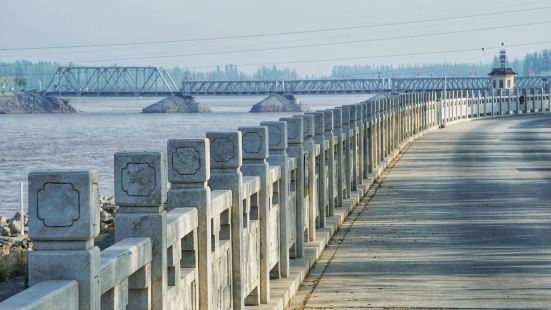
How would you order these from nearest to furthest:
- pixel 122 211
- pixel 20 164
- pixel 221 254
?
pixel 122 211 → pixel 221 254 → pixel 20 164

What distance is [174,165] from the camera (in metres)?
8.53

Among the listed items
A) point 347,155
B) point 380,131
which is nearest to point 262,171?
point 347,155

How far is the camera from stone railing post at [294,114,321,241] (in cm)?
1590

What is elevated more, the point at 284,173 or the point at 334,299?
the point at 284,173

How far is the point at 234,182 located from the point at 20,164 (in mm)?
69719

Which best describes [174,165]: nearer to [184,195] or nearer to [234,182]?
[184,195]

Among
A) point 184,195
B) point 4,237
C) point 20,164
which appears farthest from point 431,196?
point 20,164

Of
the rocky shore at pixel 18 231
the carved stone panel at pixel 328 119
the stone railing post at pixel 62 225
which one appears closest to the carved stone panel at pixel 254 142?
the stone railing post at pixel 62 225

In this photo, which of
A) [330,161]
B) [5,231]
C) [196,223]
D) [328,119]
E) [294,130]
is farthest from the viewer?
[5,231]

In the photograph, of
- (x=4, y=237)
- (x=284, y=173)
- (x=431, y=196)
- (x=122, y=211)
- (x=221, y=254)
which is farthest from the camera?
(x=4, y=237)

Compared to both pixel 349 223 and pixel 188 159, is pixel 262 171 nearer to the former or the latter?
pixel 188 159

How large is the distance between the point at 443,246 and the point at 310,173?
1.82m

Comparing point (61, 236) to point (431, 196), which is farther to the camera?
point (431, 196)

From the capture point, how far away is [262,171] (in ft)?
38.4
